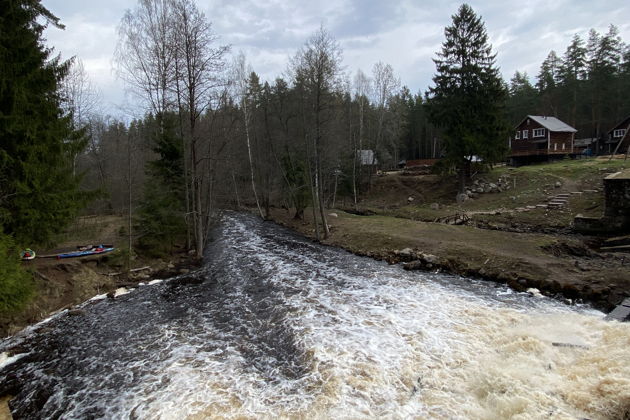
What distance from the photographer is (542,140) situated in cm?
3809

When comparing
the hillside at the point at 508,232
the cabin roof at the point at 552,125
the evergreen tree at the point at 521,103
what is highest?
the evergreen tree at the point at 521,103

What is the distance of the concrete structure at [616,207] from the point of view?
16281mm

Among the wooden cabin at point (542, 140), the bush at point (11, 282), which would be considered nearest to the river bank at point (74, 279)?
the bush at point (11, 282)

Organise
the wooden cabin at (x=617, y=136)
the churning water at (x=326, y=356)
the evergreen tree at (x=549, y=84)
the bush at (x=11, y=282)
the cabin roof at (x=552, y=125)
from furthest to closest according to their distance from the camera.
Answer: the evergreen tree at (x=549, y=84) → the wooden cabin at (x=617, y=136) → the cabin roof at (x=552, y=125) → the bush at (x=11, y=282) → the churning water at (x=326, y=356)

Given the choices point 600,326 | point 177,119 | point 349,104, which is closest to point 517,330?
point 600,326

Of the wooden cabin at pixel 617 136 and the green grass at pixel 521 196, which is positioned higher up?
the wooden cabin at pixel 617 136

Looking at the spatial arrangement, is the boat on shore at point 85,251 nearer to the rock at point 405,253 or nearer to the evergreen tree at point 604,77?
the rock at point 405,253

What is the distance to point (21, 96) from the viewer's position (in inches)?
400

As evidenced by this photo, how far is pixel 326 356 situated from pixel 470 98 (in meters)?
29.5

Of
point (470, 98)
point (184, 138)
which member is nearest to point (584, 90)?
point (470, 98)

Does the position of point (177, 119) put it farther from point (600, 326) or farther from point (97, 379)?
point (600, 326)

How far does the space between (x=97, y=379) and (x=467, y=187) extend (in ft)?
102

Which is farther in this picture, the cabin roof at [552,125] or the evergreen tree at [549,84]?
the evergreen tree at [549,84]

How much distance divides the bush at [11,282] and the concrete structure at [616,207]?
81.0 feet
